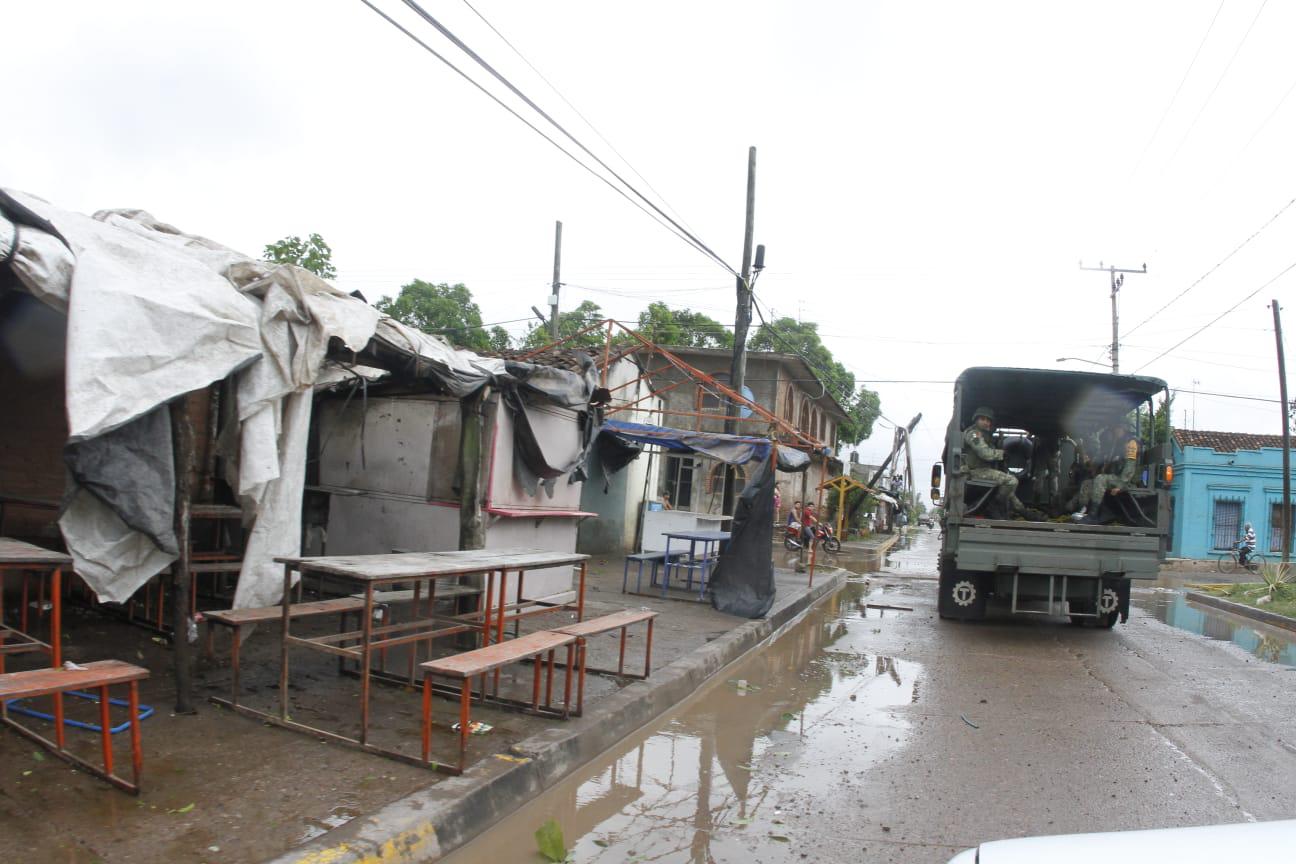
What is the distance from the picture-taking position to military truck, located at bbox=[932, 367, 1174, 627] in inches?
378

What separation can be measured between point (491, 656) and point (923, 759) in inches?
116

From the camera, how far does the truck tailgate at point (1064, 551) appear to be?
31.2ft

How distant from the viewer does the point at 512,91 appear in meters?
7.04

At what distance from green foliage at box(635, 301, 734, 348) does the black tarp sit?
17971 millimetres

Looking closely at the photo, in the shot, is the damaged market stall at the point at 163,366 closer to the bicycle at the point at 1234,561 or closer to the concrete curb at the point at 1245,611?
the concrete curb at the point at 1245,611

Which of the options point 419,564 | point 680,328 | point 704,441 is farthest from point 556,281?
point 419,564

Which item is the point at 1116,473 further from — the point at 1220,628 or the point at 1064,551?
the point at 1220,628

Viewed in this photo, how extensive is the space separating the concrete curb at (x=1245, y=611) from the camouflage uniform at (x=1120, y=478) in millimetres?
4598

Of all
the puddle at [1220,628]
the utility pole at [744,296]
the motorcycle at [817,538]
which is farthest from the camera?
the motorcycle at [817,538]

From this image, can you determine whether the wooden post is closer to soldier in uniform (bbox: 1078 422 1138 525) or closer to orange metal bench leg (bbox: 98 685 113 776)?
orange metal bench leg (bbox: 98 685 113 776)

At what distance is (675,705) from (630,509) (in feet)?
37.4

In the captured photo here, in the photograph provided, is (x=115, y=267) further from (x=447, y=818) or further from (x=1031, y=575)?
(x=1031, y=575)

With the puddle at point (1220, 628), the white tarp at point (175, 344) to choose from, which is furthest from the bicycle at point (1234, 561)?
the white tarp at point (175, 344)

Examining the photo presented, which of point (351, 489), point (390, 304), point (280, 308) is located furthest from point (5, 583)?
point (390, 304)
